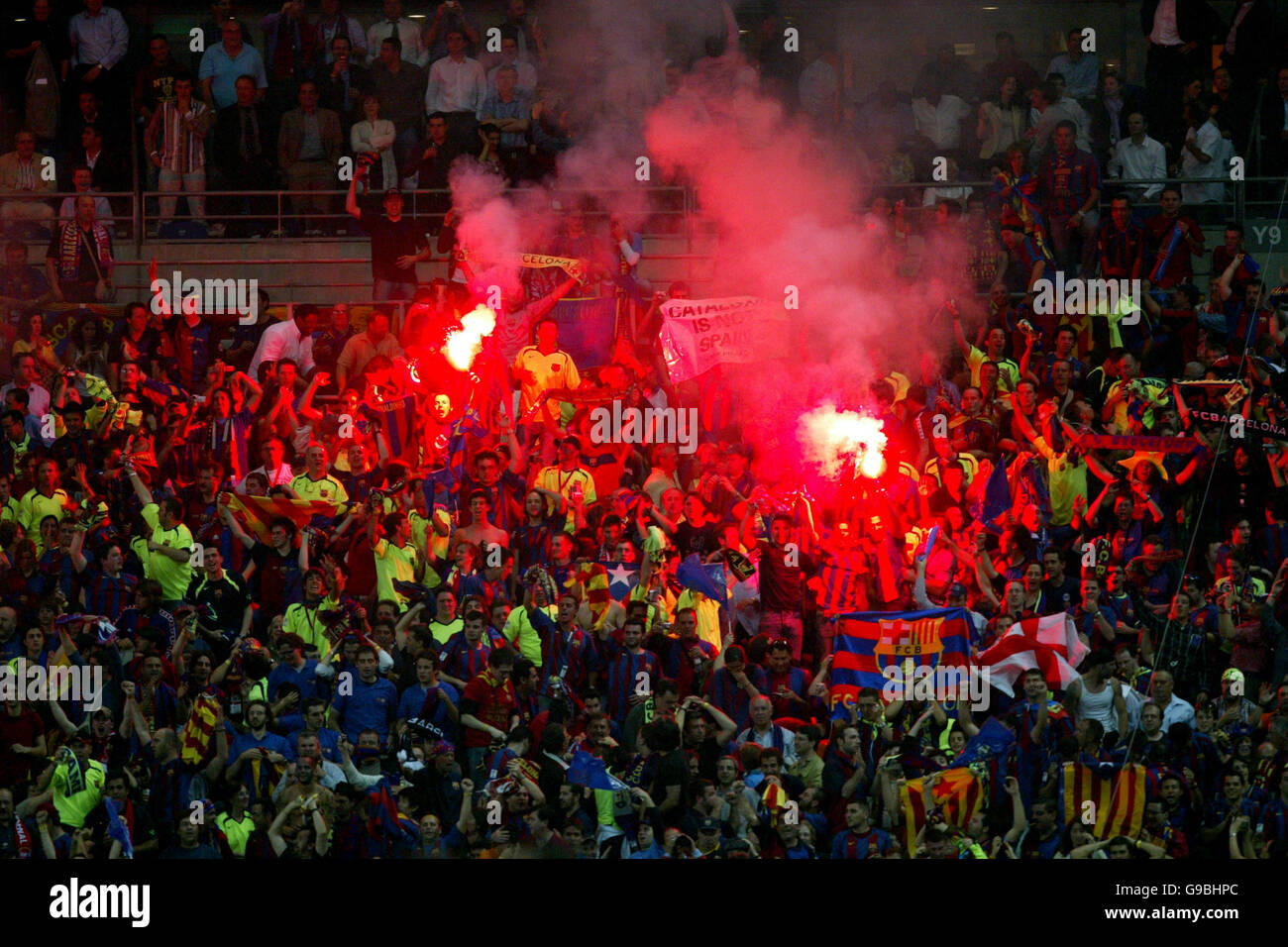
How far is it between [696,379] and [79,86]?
544cm

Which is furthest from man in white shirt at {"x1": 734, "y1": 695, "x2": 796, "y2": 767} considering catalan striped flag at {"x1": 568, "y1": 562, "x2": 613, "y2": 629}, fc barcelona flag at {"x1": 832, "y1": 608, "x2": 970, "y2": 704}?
catalan striped flag at {"x1": 568, "y1": 562, "x2": 613, "y2": 629}

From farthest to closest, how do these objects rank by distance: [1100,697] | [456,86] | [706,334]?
1. [456,86]
2. [706,334]
3. [1100,697]

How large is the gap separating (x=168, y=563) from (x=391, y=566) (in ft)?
4.18

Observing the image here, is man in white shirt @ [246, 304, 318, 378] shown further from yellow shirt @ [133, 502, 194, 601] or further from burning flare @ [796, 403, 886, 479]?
burning flare @ [796, 403, 886, 479]

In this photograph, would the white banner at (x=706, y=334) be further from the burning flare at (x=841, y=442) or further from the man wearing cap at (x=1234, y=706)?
the man wearing cap at (x=1234, y=706)

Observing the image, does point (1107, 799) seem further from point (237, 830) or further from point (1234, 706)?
point (237, 830)

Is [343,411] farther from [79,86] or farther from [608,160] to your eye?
[79,86]

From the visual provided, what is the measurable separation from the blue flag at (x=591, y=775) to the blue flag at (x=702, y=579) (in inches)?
61.8

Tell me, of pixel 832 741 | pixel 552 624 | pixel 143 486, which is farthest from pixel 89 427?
pixel 832 741

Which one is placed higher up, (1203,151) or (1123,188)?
(1203,151)

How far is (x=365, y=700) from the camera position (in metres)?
11.9

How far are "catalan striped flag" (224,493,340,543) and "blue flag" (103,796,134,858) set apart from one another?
2279mm

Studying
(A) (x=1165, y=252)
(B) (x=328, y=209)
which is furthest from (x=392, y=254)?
(A) (x=1165, y=252)

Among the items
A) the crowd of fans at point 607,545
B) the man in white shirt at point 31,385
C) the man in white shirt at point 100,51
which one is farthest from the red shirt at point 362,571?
the man in white shirt at point 100,51
